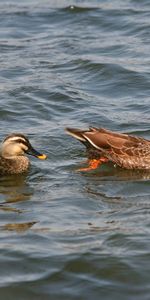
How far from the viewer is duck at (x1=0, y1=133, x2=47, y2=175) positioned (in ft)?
44.1

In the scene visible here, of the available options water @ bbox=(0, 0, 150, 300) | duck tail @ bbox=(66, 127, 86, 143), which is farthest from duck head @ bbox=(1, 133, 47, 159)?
duck tail @ bbox=(66, 127, 86, 143)

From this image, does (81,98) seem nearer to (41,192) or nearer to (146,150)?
(146,150)

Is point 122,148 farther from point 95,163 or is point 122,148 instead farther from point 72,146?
point 72,146

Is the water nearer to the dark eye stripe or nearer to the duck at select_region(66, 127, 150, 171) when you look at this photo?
the duck at select_region(66, 127, 150, 171)

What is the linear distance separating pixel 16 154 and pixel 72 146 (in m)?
1.27

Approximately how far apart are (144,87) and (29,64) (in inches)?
110

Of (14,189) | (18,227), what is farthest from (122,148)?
(18,227)

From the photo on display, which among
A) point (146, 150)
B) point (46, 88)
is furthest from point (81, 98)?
point (146, 150)

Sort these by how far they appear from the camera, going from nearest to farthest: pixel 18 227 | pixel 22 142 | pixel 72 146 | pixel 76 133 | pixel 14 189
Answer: pixel 18 227
pixel 14 189
pixel 22 142
pixel 76 133
pixel 72 146

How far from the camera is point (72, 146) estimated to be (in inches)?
577

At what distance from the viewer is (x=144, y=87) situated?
59.0ft

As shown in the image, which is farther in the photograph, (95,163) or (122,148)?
(95,163)

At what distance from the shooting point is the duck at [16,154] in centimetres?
1344

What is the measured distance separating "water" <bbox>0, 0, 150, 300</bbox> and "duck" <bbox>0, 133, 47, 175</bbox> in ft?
0.48
